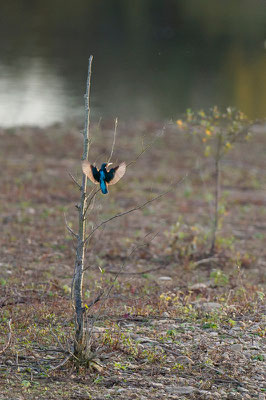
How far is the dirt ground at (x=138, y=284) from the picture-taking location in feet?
14.7

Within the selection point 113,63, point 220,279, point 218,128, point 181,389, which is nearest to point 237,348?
point 181,389

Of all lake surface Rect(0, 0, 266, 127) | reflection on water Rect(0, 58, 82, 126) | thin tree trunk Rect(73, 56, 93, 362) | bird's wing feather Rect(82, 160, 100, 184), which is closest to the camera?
bird's wing feather Rect(82, 160, 100, 184)

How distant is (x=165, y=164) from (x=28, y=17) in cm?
654

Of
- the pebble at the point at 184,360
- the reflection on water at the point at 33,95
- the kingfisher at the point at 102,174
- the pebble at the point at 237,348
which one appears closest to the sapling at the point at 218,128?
the pebble at the point at 237,348

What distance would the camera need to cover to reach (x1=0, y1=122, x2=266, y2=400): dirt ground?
447 centimetres

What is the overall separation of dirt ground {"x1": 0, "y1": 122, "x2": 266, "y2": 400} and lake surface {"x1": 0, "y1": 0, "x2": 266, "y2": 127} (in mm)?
1641

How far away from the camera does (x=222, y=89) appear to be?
587 inches

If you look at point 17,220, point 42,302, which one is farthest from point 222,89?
point 42,302

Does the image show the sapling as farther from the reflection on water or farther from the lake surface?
the reflection on water

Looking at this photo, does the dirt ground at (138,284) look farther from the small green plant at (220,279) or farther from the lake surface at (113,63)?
the lake surface at (113,63)

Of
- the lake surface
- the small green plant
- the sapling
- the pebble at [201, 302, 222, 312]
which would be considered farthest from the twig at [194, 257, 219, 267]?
the lake surface

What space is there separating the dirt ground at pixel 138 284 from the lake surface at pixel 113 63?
164 centimetres

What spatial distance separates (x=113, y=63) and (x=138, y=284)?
196 inches

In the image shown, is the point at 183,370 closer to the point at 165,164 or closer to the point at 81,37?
the point at 165,164
